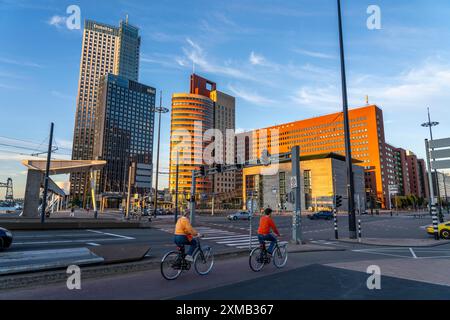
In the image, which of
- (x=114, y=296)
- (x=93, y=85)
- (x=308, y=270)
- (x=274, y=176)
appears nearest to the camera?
(x=114, y=296)

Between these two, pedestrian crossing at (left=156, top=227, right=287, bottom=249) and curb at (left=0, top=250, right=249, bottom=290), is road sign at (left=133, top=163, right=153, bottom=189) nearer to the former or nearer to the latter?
pedestrian crossing at (left=156, top=227, right=287, bottom=249)

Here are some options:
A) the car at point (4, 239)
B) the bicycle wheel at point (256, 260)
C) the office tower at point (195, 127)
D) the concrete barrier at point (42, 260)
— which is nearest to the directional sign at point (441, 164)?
the bicycle wheel at point (256, 260)

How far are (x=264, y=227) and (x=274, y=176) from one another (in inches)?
4096

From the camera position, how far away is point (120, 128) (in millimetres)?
162625

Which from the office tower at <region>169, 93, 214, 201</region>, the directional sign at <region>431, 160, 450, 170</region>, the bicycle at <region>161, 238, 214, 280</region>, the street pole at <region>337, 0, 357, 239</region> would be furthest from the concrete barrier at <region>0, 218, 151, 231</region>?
the office tower at <region>169, 93, 214, 201</region>

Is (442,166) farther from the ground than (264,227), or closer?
farther from the ground

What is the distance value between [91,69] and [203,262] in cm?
20719

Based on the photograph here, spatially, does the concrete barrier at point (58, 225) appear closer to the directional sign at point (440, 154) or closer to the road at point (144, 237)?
the road at point (144, 237)

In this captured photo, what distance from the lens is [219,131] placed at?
172m

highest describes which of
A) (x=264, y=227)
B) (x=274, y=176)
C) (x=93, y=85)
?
(x=93, y=85)

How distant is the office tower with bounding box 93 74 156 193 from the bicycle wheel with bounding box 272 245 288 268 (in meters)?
150
